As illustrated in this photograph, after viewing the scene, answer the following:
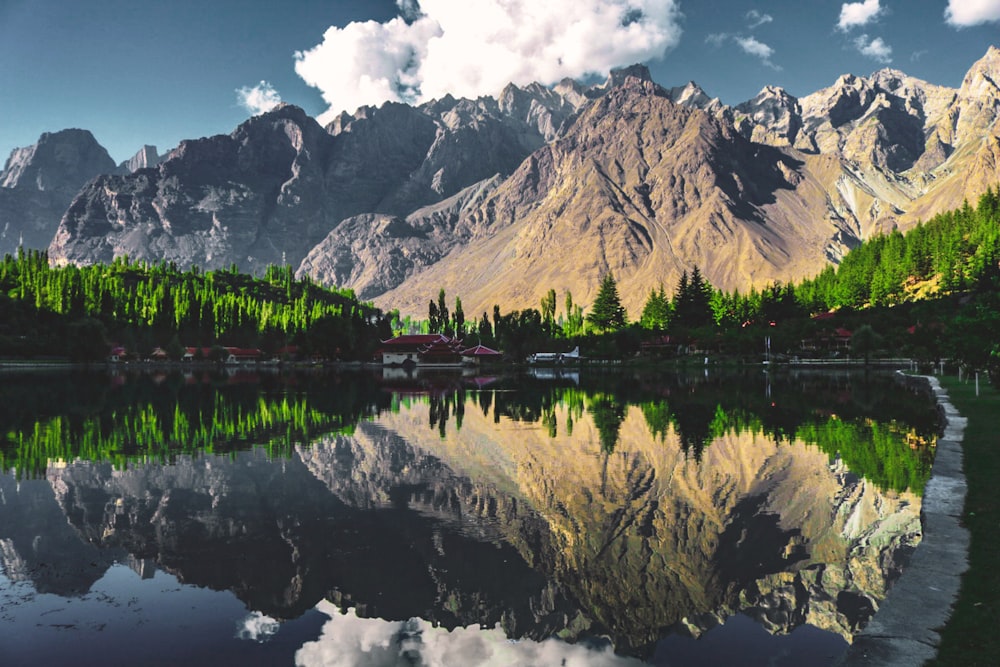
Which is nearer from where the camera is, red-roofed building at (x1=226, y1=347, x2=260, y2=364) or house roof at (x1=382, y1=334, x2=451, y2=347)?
house roof at (x1=382, y1=334, x2=451, y2=347)

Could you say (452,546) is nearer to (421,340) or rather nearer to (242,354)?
(421,340)

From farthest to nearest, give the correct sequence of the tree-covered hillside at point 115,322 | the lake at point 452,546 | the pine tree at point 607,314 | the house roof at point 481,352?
1. the pine tree at point 607,314
2. the house roof at point 481,352
3. the tree-covered hillside at point 115,322
4. the lake at point 452,546

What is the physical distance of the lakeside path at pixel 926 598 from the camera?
8.33 meters

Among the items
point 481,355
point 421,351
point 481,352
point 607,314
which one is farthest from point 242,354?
point 607,314

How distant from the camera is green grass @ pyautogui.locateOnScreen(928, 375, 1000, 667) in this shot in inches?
320

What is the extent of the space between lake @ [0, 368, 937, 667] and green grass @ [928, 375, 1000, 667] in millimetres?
1459

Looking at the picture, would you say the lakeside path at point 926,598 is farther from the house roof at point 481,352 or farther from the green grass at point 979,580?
the house roof at point 481,352

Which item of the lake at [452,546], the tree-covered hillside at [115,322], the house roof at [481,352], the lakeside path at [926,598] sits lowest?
the lake at [452,546]

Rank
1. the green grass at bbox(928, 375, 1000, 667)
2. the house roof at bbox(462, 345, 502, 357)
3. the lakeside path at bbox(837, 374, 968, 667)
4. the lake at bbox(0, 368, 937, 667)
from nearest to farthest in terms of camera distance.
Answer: the green grass at bbox(928, 375, 1000, 667) → the lakeside path at bbox(837, 374, 968, 667) → the lake at bbox(0, 368, 937, 667) → the house roof at bbox(462, 345, 502, 357)

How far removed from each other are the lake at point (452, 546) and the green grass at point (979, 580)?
4.79ft

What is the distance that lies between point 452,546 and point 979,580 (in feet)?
30.6

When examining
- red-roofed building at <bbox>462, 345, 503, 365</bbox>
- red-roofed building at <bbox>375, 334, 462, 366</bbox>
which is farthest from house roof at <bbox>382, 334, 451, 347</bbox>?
red-roofed building at <bbox>462, 345, 503, 365</bbox>

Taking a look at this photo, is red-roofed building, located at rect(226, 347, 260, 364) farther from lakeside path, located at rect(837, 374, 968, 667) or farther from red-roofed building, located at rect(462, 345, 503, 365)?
lakeside path, located at rect(837, 374, 968, 667)

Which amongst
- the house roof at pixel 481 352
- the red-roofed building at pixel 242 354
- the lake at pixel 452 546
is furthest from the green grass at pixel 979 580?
the red-roofed building at pixel 242 354
